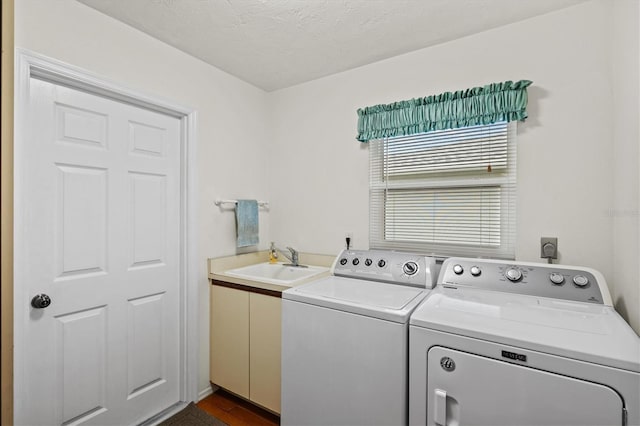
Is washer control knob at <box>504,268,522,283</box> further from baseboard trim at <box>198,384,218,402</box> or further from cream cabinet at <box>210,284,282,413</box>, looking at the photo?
baseboard trim at <box>198,384,218,402</box>

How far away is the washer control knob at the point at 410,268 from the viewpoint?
1.88 metres

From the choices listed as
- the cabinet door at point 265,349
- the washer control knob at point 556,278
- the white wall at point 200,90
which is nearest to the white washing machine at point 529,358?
the washer control knob at point 556,278

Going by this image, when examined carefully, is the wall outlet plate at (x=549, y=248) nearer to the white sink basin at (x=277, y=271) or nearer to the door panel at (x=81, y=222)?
the white sink basin at (x=277, y=271)

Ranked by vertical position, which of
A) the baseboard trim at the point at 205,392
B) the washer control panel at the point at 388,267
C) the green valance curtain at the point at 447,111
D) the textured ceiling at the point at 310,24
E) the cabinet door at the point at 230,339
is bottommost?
the baseboard trim at the point at 205,392

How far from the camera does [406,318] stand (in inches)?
53.1

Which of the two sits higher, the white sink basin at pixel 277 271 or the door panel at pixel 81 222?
the door panel at pixel 81 222

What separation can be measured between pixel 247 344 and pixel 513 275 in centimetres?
167

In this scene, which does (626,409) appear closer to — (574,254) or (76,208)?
(574,254)

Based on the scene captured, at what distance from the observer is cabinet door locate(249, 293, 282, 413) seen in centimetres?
195

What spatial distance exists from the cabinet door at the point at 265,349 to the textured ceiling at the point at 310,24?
1659 millimetres

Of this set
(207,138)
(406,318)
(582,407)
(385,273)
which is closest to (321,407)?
(406,318)

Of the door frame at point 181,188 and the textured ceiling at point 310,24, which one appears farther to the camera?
the textured ceiling at point 310,24

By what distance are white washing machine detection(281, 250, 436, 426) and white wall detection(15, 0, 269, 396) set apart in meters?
0.97

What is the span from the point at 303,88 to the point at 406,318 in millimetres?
2092
